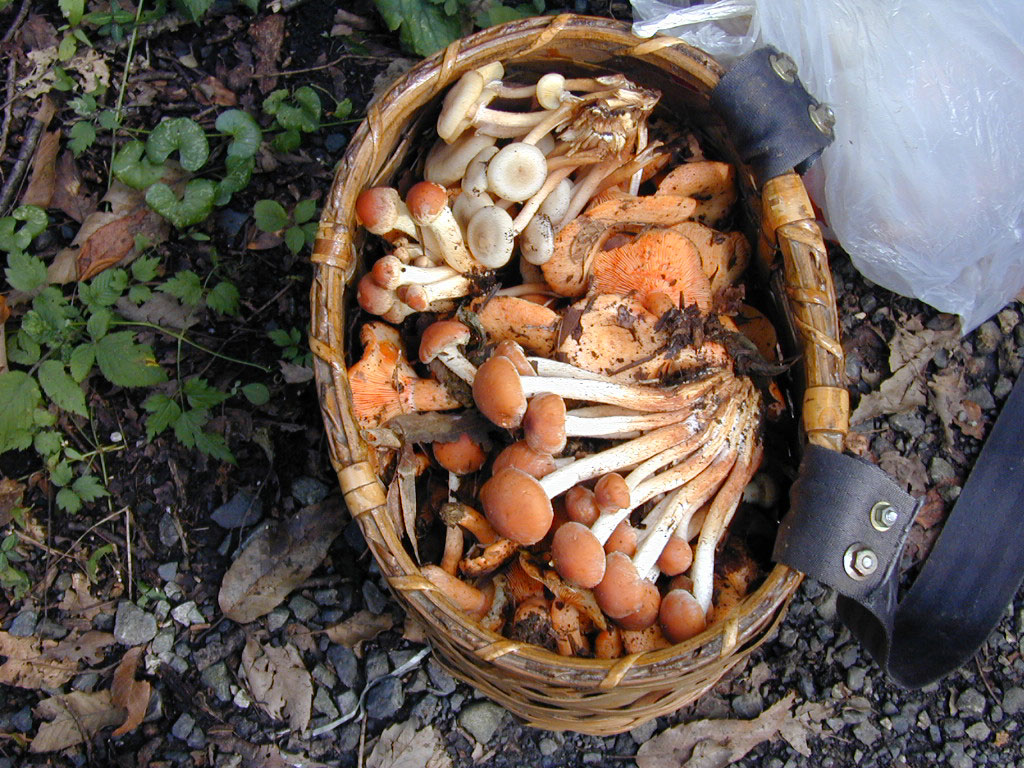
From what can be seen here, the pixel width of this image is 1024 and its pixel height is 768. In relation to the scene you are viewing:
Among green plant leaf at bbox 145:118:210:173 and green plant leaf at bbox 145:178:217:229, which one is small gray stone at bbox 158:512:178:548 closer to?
Answer: green plant leaf at bbox 145:178:217:229

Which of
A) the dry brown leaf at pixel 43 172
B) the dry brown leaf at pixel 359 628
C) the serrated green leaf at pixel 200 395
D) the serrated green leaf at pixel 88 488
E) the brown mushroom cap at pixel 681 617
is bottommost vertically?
the dry brown leaf at pixel 359 628

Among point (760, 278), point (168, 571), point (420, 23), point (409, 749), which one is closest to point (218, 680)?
point (168, 571)

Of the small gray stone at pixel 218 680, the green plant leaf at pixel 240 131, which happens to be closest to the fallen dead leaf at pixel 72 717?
the small gray stone at pixel 218 680

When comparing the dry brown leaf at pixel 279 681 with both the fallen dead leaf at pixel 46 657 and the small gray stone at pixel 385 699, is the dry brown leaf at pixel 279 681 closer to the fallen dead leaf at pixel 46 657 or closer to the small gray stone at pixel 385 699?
the small gray stone at pixel 385 699

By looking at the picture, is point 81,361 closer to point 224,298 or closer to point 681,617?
A: point 224,298

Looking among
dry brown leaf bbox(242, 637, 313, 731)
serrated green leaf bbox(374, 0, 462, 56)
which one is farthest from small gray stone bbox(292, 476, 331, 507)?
serrated green leaf bbox(374, 0, 462, 56)

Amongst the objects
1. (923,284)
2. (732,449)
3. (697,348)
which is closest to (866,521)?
(732,449)

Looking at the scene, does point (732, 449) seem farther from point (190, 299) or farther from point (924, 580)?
point (190, 299)
